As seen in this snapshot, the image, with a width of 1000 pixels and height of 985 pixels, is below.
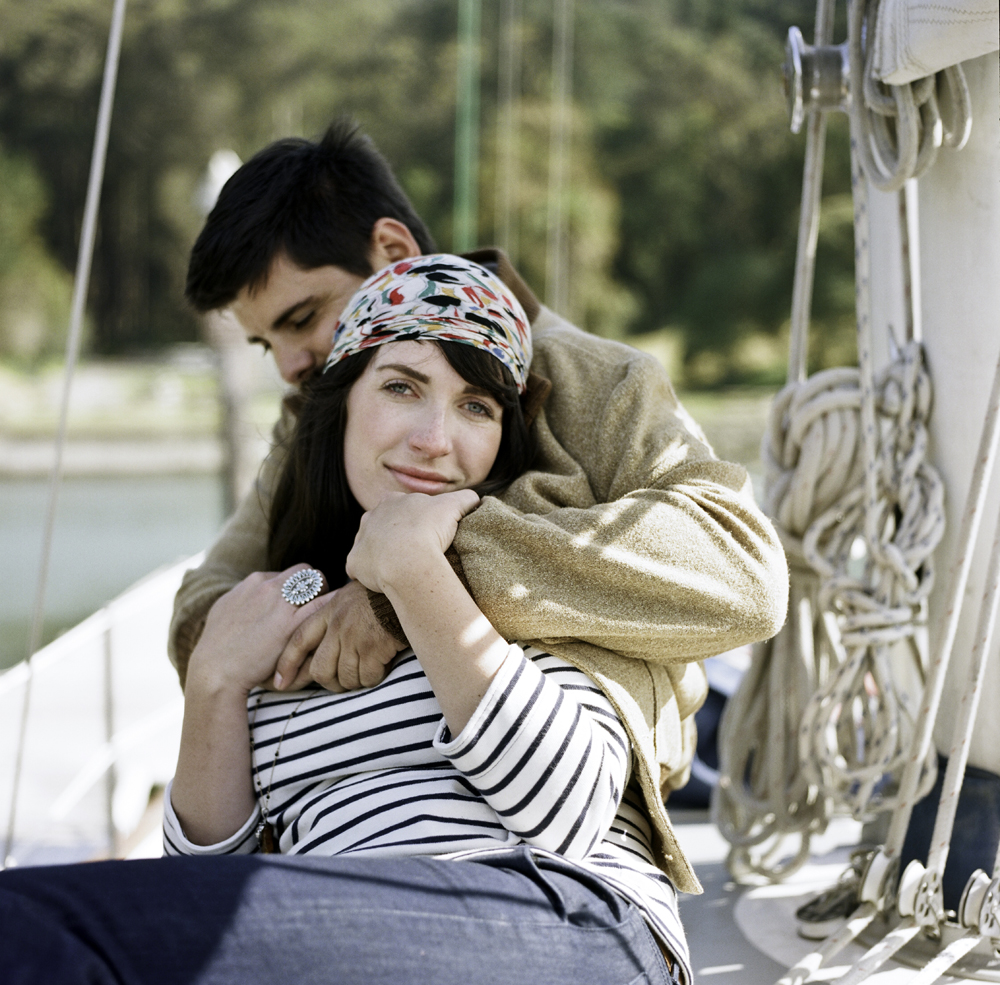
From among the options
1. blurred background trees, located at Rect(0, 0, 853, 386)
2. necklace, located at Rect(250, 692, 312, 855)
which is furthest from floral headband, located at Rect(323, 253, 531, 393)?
blurred background trees, located at Rect(0, 0, 853, 386)

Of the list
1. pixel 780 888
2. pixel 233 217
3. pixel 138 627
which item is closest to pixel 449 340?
pixel 233 217

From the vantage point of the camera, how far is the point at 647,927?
875 mm

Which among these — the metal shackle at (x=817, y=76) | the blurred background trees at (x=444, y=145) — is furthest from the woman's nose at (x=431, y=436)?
the blurred background trees at (x=444, y=145)

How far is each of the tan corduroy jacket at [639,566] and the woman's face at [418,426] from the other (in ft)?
0.17

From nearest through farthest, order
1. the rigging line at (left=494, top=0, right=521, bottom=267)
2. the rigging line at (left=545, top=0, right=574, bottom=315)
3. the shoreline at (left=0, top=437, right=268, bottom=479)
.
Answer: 1. the shoreline at (left=0, top=437, right=268, bottom=479)
2. the rigging line at (left=494, top=0, right=521, bottom=267)
3. the rigging line at (left=545, top=0, right=574, bottom=315)

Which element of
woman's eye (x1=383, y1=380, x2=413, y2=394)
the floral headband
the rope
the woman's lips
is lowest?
the woman's lips

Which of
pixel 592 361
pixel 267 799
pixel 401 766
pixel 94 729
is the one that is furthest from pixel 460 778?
pixel 94 729

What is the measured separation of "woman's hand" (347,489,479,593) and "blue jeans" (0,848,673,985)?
0.22 metres

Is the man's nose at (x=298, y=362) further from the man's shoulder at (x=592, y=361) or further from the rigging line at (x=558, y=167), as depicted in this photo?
the rigging line at (x=558, y=167)

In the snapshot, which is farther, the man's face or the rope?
the man's face

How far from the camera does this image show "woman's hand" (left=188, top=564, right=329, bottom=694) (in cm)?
100

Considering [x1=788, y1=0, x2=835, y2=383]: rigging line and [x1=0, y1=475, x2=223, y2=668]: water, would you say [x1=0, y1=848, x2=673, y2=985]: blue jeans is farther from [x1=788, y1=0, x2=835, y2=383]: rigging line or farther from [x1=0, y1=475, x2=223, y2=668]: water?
[x1=0, y1=475, x2=223, y2=668]: water

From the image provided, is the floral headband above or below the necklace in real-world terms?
above

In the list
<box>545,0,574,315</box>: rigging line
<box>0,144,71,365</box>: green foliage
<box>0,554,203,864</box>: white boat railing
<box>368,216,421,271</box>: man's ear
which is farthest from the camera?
<box>545,0,574,315</box>: rigging line
